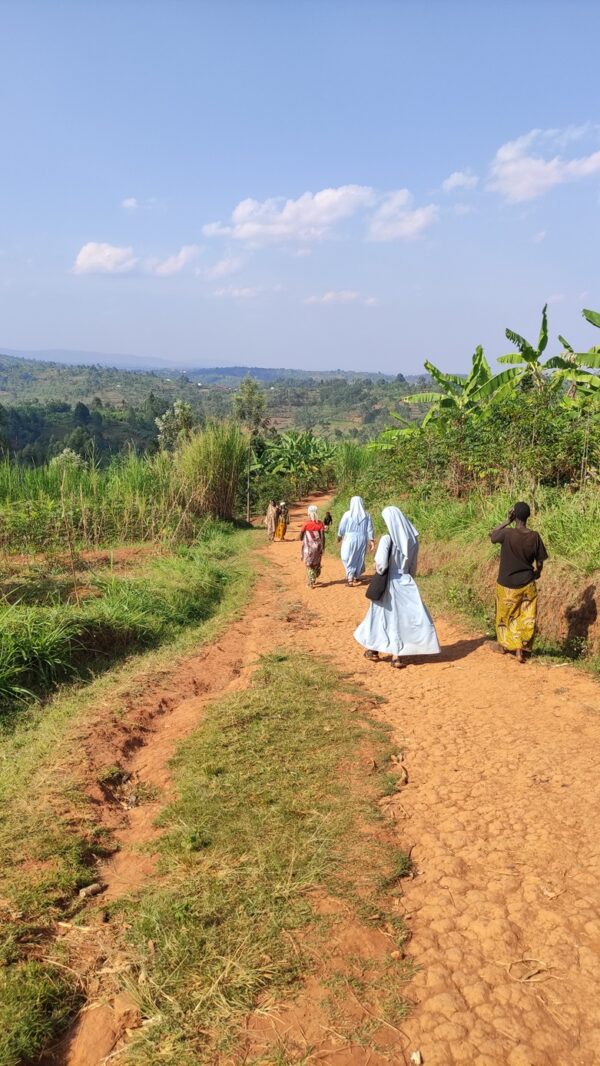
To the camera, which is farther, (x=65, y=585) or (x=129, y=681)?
(x=65, y=585)

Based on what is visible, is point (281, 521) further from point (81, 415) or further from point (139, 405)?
point (139, 405)

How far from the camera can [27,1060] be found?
2129mm

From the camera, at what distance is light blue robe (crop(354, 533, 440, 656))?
584 cm

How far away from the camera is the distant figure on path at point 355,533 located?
9.16 metres

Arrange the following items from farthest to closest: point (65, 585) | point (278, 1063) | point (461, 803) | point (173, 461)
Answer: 1. point (173, 461)
2. point (65, 585)
3. point (461, 803)
4. point (278, 1063)

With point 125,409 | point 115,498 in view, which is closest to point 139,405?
point 125,409

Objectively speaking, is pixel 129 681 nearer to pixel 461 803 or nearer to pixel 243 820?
pixel 243 820

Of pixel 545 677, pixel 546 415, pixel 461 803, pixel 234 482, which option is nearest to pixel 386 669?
pixel 545 677

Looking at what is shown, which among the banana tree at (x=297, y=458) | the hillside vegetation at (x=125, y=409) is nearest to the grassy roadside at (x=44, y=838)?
the hillside vegetation at (x=125, y=409)

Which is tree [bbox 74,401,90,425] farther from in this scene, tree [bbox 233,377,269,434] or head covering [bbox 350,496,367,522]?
head covering [bbox 350,496,367,522]

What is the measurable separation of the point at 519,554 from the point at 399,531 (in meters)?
1.11

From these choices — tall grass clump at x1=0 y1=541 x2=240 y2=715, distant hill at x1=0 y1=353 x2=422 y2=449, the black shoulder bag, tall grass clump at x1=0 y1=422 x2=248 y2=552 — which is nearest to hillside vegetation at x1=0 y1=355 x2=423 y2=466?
distant hill at x1=0 y1=353 x2=422 y2=449

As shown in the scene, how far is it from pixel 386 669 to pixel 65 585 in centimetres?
411

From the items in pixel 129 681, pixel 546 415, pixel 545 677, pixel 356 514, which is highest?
pixel 546 415
